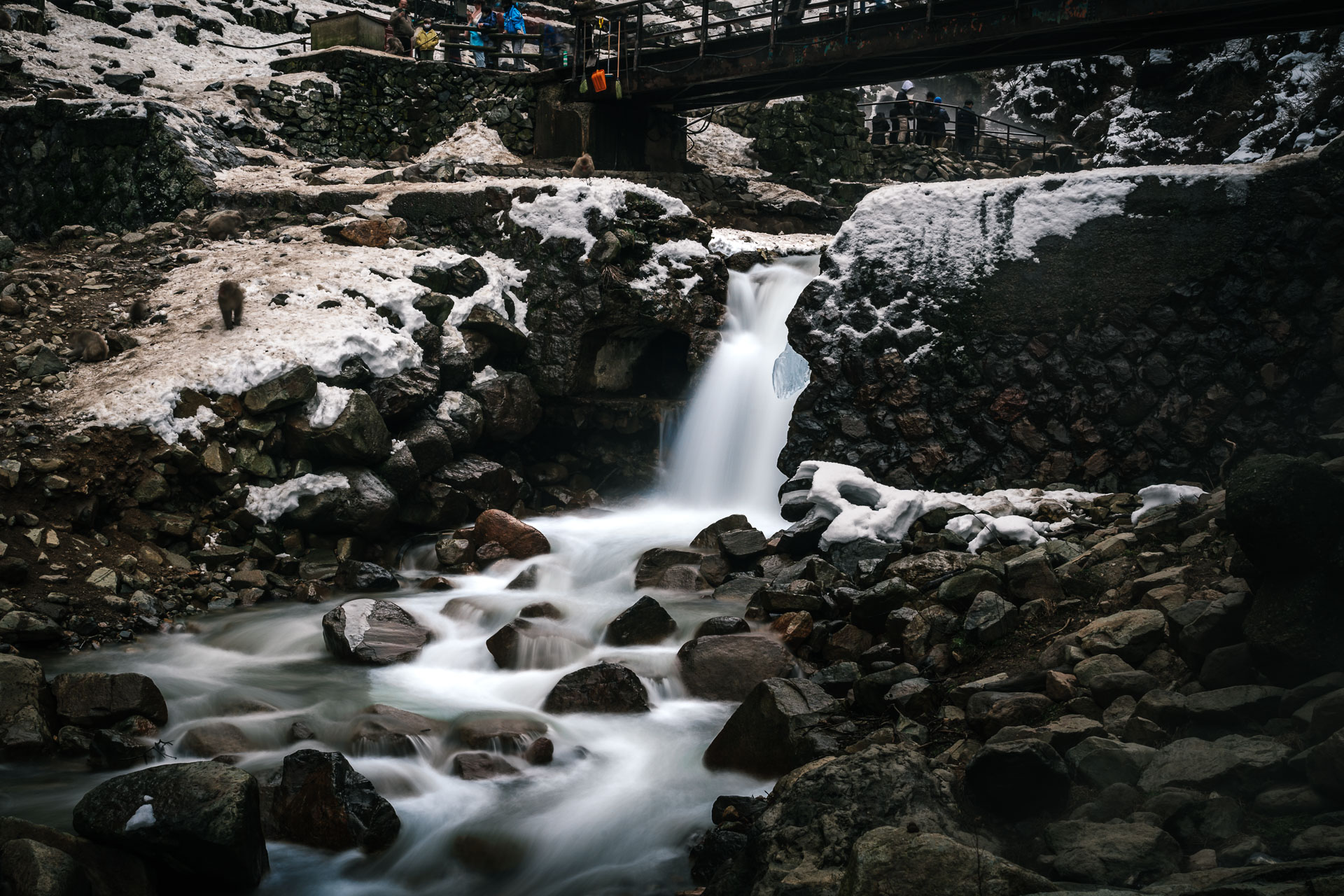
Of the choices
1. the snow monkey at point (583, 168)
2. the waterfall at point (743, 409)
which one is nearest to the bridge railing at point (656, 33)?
the snow monkey at point (583, 168)

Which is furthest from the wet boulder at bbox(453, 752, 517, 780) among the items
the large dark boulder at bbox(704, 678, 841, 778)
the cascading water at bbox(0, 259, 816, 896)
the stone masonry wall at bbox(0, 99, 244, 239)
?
A: the stone masonry wall at bbox(0, 99, 244, 239)

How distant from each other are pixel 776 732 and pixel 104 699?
3998 mm

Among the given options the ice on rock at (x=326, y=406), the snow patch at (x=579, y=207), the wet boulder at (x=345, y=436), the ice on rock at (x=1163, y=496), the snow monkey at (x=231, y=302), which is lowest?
the ice on rock at (x=1163, y=496)

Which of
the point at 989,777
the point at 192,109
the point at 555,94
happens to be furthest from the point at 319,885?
the point at 555,94

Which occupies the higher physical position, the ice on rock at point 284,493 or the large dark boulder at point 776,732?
the ice on rock at point 284,493

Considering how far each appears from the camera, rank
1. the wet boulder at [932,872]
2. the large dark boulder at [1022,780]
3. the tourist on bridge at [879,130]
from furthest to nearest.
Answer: the tourist on bridge at [879,130] < the large dark boulder at [1022,780] < the wet boulder at [932,872]

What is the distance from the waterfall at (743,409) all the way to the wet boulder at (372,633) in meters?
4.39

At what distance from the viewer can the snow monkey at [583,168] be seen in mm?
14742

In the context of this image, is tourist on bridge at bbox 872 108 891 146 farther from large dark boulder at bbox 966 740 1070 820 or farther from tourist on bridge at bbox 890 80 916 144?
large dark boulder at bbox 966 740 1070 820

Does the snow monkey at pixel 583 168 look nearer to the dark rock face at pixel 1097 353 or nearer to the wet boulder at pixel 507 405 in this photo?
the wet boulder at pixel 507 405

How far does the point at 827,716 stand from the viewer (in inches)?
214

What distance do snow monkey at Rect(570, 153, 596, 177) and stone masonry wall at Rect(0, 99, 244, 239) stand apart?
527cm

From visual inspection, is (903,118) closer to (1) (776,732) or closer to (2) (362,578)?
(2) (362,578)

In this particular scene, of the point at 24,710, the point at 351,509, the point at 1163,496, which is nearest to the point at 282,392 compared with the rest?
the point at 351,509
